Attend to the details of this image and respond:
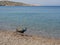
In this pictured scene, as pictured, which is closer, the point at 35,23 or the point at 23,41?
the point at 23,41

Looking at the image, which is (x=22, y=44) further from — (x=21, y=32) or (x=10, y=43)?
(x=21, y=32)

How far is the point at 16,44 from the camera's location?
12.0 metres

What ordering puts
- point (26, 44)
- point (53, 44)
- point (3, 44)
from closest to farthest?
point (3, 44), point (26, 44), point (53, 44)

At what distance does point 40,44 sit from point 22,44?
46.3 inches

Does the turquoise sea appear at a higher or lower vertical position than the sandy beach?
lower

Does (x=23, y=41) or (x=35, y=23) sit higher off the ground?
(x=23, y=41)

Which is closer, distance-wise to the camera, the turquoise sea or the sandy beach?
the sandy beach

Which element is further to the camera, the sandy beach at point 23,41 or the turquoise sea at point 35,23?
the turquoise sea at point 35,23

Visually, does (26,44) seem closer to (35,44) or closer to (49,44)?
(35,44)

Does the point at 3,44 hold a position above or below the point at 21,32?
above

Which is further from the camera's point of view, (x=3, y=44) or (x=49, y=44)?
(x=49, y=44)

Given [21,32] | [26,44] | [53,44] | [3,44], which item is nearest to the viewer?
[3,44]

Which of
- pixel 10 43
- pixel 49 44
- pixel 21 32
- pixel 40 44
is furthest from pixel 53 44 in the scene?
pixel 21 32

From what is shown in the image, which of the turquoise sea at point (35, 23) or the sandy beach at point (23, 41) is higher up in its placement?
the sandy beach at point (23, 41)
